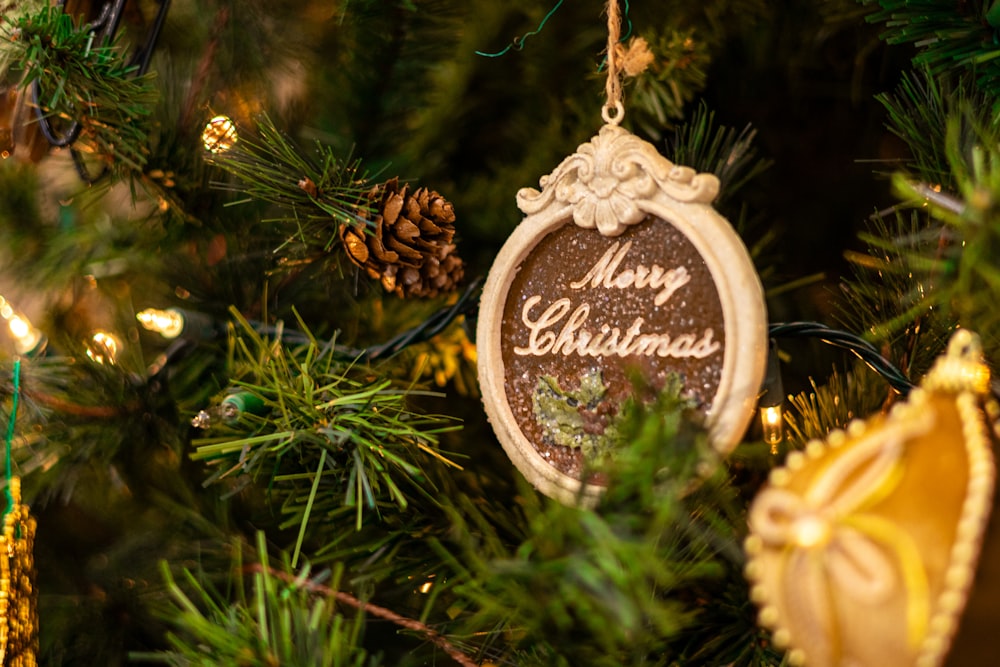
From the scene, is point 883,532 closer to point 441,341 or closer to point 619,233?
point 619,233

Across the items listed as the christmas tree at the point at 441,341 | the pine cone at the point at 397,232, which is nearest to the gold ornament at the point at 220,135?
the christmas tree at the point at 441,341

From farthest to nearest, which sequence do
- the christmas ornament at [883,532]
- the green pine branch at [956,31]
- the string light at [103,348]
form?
the string light at [103,348] < the green pine branch at [956,31] < the christmas ornament at [883,532]

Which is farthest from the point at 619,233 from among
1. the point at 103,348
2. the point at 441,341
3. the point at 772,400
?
the point at 103,348

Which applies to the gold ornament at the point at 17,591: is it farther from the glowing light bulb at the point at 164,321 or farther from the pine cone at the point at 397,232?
the pine cone at the point at 397,232

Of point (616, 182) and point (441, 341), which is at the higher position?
point (616, 182)

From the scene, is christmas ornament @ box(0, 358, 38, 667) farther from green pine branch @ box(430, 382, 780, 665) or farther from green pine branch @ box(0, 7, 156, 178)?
green pine branch @ box(430, 382, 780, 665)

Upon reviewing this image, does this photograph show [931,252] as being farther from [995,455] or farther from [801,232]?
[801,232]

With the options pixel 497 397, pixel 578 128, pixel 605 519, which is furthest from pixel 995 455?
pixel 578 128
